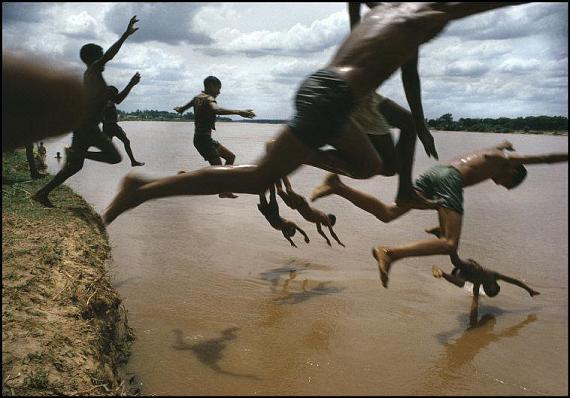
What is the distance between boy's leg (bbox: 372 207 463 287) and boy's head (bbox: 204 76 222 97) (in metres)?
3.96

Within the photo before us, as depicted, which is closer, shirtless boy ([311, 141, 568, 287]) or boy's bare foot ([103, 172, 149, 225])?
boy's bare foot ([103, 172, 149, 225])

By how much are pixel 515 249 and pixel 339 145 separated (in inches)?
205

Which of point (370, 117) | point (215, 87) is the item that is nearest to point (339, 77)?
point (370, 117)

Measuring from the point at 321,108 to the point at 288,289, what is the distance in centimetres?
327

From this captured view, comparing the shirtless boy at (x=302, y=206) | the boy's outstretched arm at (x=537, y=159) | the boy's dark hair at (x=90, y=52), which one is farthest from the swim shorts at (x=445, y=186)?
the boy's dark hair at (x=90, y=52)

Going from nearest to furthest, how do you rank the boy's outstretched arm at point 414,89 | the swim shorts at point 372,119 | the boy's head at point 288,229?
the boy's outstretched arm at point 414,89 → the swim shorts at point 372,119 → the boy's head at point 288,229

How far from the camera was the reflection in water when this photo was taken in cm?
369

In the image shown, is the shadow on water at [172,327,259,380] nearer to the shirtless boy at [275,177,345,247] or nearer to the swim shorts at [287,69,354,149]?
the shirtless boy at [275,177,345,247]

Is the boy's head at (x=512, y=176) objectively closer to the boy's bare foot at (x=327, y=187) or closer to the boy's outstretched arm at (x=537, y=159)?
the boy's outstretched arm at (x=537, y=159)

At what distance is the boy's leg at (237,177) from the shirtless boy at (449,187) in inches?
63.9

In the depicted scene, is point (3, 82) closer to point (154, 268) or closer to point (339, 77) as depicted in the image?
point (339, 77)

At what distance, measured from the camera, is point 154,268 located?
6.04 meters

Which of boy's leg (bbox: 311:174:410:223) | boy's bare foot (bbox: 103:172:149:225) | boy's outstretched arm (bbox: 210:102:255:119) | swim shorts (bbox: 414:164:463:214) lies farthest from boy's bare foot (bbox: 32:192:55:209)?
swim shorts (bbox: 414:164:463:214)

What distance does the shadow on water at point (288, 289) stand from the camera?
517 centimetres
